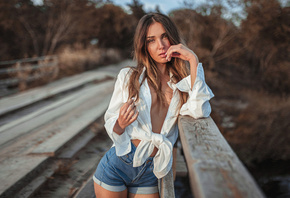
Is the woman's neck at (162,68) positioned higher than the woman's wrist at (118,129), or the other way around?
the woman's neck at (162,68)

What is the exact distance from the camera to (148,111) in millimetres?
1674

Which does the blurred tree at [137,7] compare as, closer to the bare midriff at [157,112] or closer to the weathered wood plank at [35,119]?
the weathered wood plank at [35,119]

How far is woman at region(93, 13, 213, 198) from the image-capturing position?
156cm

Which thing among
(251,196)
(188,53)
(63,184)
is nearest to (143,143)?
(188,53)

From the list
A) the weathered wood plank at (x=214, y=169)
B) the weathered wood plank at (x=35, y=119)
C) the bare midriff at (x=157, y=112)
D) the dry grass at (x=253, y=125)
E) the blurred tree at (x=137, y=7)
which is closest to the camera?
the weathered wood plank at (x=214, y=169)

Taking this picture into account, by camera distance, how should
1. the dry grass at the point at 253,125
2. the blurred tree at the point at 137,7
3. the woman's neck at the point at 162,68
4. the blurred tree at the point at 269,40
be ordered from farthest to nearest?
the blurred tree at the point at 137,7 → the blurred tree at the point at 269,40 → the dry grass at the point at 253,125 → the woman's neck at the point at 162,68

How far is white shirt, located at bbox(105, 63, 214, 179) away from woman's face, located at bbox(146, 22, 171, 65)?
22cm

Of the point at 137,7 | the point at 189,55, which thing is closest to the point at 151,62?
the point at 189,55

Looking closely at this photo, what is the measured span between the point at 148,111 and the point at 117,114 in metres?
0.21

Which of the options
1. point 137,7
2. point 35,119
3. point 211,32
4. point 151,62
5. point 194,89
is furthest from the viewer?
point 137,7

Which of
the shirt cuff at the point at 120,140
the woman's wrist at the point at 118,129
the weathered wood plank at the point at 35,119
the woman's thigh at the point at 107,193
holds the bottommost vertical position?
the weathered wood plank at the point at 35,119

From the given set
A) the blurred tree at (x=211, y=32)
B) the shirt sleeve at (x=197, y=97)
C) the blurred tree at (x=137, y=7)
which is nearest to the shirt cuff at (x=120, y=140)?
the shirt sleeve at (x=197, y=97)

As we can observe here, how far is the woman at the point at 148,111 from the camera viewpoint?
1561 mm

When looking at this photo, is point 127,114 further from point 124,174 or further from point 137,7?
point 137,7
